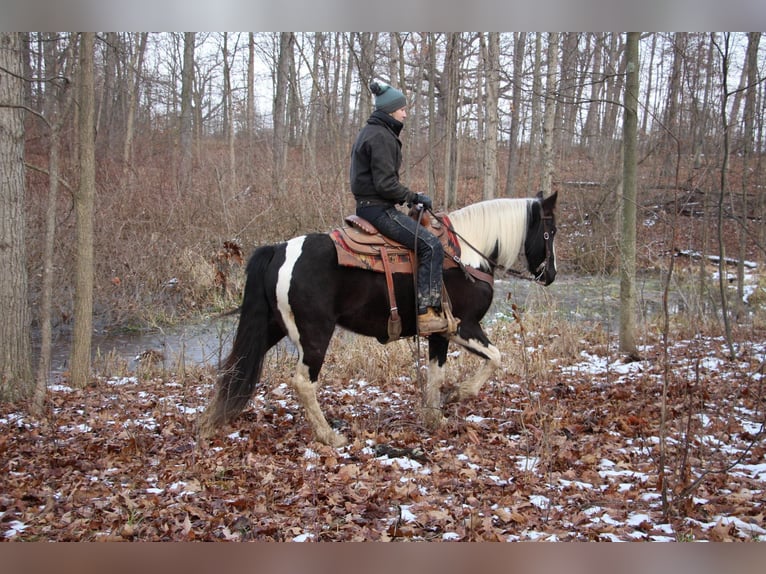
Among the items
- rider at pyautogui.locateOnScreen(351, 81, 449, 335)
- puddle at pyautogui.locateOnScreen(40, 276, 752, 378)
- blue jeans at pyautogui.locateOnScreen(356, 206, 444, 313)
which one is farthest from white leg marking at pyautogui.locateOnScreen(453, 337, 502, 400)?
puddle at pyautogui.locateOnScreen(40, 276, 752, 378)

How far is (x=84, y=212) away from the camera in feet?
21.5

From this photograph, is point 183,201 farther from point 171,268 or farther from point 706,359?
point 706,359

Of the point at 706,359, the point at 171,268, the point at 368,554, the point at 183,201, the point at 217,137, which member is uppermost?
the point at 217,137

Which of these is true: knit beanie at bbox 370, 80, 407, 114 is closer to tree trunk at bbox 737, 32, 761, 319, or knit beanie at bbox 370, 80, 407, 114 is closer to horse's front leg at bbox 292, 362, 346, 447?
horse's front leg at bbox 292, 362, 346, 447

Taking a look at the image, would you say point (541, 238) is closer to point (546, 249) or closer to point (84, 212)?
point (546, 249)

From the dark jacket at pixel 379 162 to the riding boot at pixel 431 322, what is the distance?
99 centimetres

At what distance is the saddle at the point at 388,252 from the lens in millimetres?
5027

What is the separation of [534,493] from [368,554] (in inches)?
50.4

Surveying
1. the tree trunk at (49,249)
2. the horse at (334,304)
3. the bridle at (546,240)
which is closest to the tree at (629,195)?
the bridle at (546,240)

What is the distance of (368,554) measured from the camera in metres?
3.23

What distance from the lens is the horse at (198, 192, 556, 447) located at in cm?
498

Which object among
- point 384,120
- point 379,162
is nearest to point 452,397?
point 379,162

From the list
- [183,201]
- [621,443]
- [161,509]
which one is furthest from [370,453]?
[183,201]

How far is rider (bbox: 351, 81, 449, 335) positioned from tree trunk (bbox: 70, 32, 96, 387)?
10.6 ft
